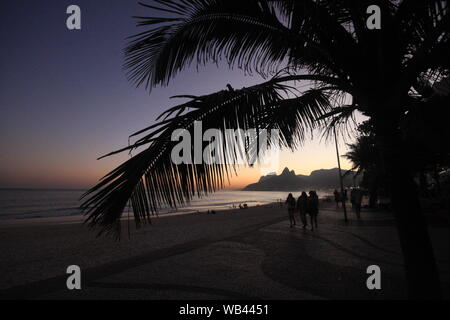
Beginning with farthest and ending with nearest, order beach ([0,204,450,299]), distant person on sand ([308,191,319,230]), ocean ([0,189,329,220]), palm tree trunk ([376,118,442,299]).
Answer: ocean ([0,189,329,220]), distant person on sand ([308,191,319,230]), beach ([0,204,450,299]), palm tree trunk ([376,118,442,299])

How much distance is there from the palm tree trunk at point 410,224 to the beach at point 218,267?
6.95ft

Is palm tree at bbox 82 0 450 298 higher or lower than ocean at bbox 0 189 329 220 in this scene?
higher

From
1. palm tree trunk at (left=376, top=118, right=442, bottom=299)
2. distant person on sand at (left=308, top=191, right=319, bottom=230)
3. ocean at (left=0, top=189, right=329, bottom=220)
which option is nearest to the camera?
palm tree trunk at (left=376, top=118, right=442, bottom=299)

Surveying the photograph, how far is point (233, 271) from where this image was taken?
574 cm

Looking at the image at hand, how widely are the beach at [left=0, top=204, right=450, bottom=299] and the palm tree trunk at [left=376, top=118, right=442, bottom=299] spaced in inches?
83.4

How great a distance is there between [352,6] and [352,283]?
4.82 m

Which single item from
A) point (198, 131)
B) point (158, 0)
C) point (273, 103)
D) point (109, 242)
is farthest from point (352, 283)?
point (109, 242)

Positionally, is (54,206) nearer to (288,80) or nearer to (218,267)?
(218,267)

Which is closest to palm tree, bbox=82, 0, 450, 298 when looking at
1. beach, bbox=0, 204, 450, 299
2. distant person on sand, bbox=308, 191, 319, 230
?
beach, bbox=0, 204, 450, 299

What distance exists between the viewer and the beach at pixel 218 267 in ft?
14.8

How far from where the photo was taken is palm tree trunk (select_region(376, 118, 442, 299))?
2.26 meters

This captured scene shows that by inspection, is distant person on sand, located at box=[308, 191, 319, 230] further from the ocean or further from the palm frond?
the palm frond

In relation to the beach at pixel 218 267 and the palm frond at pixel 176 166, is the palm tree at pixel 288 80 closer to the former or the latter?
the palm frond at pixel 176 166

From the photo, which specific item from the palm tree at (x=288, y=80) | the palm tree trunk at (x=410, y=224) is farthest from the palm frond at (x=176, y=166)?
the palm tree trunk at (x=410, y=224)
